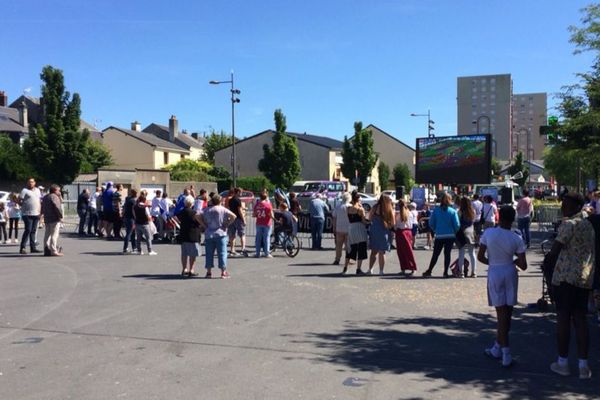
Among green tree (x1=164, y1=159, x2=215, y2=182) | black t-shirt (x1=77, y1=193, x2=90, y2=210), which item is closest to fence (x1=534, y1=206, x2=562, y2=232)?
black t-shirt (x1=77, y1=193, x2=90, y2=210)

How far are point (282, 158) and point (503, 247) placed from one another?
49012mm

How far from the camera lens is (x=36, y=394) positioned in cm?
511

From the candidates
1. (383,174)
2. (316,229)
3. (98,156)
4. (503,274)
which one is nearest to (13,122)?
(98,156)

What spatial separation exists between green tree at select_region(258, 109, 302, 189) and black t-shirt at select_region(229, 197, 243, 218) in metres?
39.3

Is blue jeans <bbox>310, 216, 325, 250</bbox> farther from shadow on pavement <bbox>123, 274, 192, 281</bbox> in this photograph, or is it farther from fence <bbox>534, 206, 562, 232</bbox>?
fence <bbox>534, 206, 562, 232</bbox>

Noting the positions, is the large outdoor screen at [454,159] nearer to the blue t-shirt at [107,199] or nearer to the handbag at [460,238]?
the blue t-shirt at [107,199]

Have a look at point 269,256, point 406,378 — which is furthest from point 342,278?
point 406,378

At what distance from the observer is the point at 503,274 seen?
610 cm

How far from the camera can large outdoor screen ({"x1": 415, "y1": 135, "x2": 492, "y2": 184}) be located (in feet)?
97.7

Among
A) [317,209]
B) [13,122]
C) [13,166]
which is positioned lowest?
[317,209]

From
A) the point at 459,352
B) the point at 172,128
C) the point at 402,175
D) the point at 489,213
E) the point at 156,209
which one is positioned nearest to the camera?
the point at 459,352

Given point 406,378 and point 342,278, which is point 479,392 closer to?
point 406,378

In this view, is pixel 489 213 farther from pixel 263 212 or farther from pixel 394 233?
pixel 263 212

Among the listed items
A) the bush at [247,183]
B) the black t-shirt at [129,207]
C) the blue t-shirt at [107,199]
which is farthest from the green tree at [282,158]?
the black t-shirt at [129,207]
